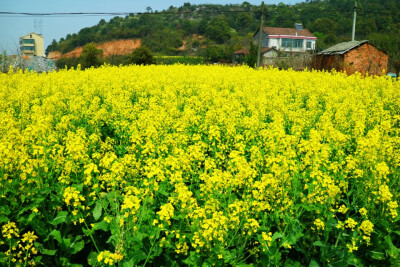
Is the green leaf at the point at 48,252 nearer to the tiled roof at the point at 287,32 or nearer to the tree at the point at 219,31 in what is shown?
the tiled roof at the point at 287,32

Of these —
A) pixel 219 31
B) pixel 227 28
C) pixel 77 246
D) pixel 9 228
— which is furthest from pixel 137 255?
pixel 227 28

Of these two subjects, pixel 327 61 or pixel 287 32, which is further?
Result: pixel 287 32

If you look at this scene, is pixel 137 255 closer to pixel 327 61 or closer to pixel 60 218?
pixel 60 218

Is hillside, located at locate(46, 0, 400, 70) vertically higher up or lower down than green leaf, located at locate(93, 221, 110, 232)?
higher up

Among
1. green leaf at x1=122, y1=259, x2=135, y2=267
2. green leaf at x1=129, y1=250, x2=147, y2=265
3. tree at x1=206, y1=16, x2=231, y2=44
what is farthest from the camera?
tree at x1=206, y1=16, x2=231, y2=44

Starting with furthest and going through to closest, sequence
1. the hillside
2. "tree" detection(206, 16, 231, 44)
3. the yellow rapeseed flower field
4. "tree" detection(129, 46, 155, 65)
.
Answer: "tree" detection(206, 16, 231, 44) < the hillside < "tree" detection(129, 46, 155, 65) < the yellow rapeseed flower field

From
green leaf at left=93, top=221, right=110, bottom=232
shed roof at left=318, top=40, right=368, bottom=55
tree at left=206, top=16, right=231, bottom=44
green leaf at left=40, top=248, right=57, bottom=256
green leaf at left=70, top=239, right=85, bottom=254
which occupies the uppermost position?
tree at left=206, top=16, right=231, bottom=44

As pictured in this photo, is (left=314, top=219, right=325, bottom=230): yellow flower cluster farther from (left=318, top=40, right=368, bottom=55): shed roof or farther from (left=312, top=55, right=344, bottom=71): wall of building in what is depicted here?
(left=318, top=40, right=368, bottom=55): shed roof

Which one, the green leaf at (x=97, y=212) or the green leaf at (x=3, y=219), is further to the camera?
the green leaf at (x=97, y=212)

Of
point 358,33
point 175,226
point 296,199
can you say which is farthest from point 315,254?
point 358,33

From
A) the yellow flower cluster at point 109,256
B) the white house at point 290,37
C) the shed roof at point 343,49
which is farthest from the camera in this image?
the white house at point 290,37

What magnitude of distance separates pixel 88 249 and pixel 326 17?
391 feet

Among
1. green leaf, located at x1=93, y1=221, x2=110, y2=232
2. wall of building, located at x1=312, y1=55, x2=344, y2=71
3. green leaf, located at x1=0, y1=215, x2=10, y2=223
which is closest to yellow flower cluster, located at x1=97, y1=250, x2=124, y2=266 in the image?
green leaf, located at x1=93, y1=221, x2=110, y2=232

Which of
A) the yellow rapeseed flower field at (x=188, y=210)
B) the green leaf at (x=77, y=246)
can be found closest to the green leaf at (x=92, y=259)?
the yellow rapeseed flower field at (x=188, y=210)
